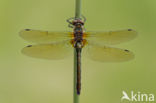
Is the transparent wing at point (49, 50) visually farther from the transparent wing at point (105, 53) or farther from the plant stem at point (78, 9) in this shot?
the plant stem at point (78, 9)

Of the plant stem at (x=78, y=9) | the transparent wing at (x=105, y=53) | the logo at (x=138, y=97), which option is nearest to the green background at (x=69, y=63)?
the logo at (x=138, y=97)

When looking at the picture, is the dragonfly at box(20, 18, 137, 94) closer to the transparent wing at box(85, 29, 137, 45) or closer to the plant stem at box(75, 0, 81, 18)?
the transparent wing at box(85, 29, 137, 45)

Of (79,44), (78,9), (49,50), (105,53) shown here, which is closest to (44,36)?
(49,50)

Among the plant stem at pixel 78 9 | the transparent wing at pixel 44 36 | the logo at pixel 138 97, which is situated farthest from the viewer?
the logo at pixel 138 97

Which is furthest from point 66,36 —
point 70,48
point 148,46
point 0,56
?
point 148,46

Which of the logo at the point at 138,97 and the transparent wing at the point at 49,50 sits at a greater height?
the transparent wing at the point at 49,50

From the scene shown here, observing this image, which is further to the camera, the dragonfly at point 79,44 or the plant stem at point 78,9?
the dragonfly at point 79,44
